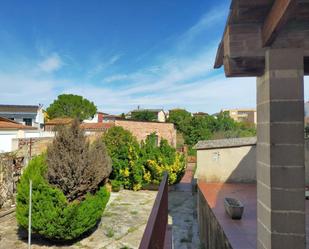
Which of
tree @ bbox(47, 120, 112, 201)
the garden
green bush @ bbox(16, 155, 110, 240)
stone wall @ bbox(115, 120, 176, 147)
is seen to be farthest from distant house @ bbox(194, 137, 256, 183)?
stone wall @ bbox(115, 120, 176, 147)

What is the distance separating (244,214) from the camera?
7.36 m

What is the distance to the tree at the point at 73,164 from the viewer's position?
8.70m

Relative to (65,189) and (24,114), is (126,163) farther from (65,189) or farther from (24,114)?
(24,114)

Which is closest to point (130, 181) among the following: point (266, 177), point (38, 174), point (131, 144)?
point (131, 144)

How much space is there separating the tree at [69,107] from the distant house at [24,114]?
13540 millimetres

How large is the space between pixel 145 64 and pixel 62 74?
8967mm

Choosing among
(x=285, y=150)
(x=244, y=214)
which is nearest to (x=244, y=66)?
(x=285, y=150)

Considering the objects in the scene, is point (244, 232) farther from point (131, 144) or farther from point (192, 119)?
Result: point (192, 119)

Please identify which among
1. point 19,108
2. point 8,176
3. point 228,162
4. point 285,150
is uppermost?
point 19,108

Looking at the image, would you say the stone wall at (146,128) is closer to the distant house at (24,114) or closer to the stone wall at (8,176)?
the stone wall at (8,176)

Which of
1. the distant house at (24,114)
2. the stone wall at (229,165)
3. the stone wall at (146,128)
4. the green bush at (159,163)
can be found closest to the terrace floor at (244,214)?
the stone wall at (229,165)

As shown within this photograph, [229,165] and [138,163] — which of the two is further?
[138,163]

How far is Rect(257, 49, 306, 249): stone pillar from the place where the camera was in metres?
2.33

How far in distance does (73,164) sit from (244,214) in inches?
215
